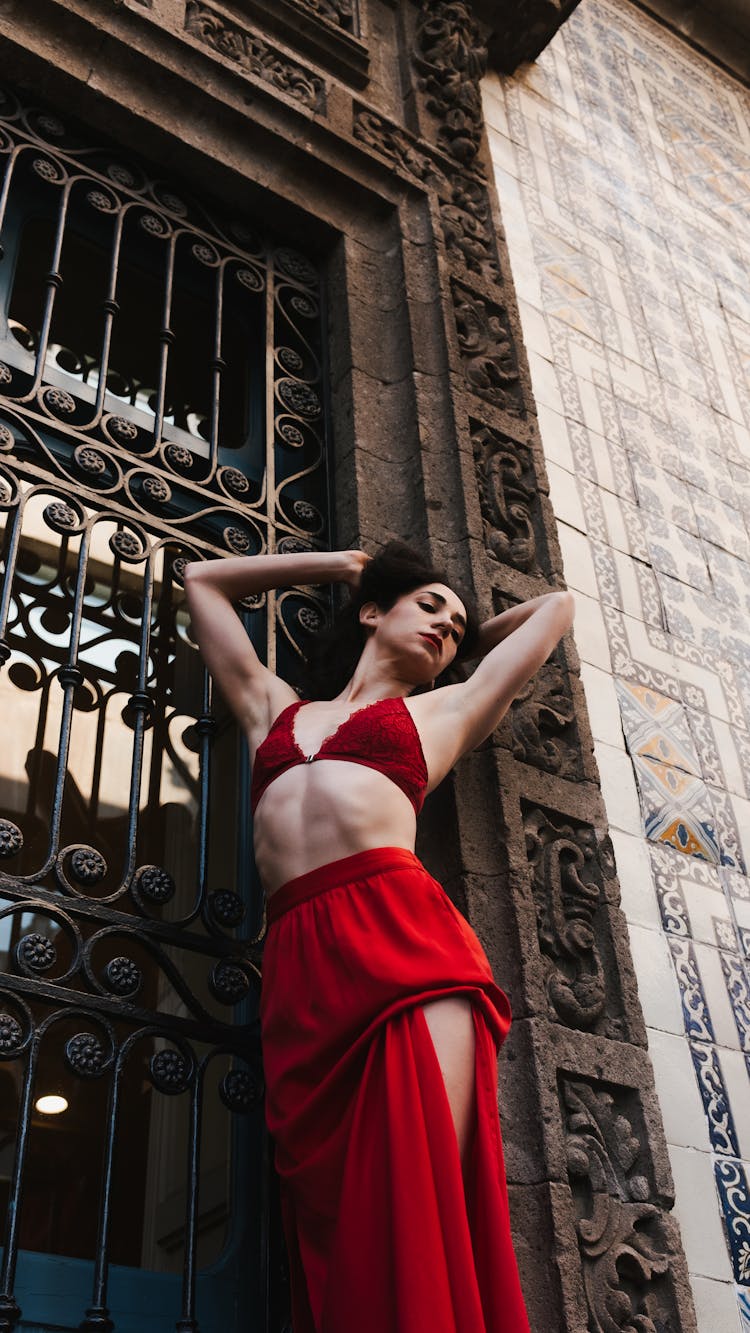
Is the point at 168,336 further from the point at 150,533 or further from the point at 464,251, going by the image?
the point at 464,251

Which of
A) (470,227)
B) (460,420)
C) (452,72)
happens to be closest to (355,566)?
(460,420)

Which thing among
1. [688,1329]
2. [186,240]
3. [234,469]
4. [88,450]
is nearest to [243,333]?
[186,240]

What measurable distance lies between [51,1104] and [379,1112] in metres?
0.87

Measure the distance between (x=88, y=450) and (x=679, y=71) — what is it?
16.9 ft

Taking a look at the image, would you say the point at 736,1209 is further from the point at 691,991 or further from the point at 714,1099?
the point at 691,991

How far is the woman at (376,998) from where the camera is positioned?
6.40ft

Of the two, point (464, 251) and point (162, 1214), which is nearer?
point (162, 1214)

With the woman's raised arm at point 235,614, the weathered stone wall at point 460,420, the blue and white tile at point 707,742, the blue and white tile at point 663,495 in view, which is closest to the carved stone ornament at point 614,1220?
the weathered stone wall at point 460,420

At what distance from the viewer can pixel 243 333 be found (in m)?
4.07

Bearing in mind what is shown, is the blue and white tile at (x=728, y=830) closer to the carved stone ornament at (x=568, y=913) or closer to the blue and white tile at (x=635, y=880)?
the blue and white tile at (x=635, y=880)

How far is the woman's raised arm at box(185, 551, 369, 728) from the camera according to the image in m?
2.87

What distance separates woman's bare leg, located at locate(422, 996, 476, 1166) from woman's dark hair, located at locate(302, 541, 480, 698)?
1004 millimetres

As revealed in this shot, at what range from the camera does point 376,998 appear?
2.15 meters

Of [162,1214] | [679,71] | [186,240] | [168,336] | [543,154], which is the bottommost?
[162,1214]
